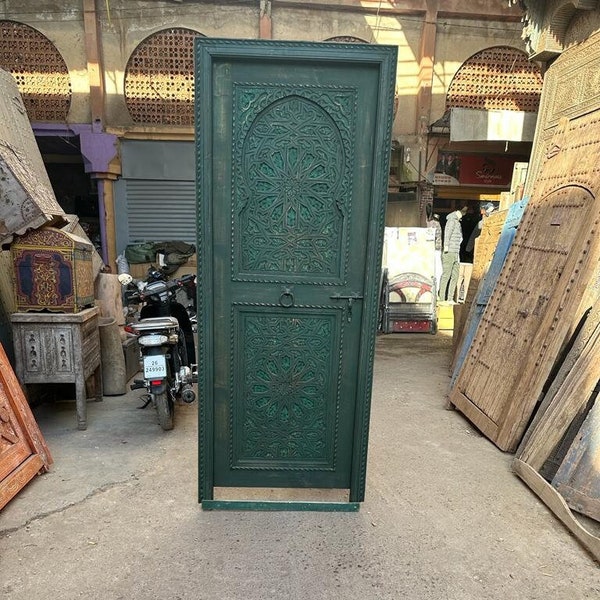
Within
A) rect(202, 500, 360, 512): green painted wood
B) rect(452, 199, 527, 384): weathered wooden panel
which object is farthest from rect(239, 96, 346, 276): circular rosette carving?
rect(452, 199, 527, 384): weathered wooden panel

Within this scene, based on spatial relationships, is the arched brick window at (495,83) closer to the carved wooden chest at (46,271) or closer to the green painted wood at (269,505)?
the carved wooden chest at (46,271)

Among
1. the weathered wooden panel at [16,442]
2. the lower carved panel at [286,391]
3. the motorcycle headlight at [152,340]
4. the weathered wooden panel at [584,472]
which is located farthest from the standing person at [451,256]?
the weathered wooden panel at [16,442]

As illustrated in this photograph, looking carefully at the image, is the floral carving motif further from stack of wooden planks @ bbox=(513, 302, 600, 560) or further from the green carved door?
stack of wooden planks @ bbox=(513, 302, 600, 560)

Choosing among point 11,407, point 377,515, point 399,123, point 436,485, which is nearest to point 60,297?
point 11,407

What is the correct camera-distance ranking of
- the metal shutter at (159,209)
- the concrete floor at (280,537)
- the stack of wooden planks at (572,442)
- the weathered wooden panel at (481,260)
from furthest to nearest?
the metal shutter at (159,209) < the weathered wooden panel at (481,260) < the stack of wooden planks at (572,442) < the concrete floor at (280,537)

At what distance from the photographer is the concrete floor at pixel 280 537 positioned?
188 cm

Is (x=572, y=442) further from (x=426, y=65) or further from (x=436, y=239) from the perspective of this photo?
(x=426, y=65)

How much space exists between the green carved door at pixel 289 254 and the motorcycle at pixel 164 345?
1.11 meters

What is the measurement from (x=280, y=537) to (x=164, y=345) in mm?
1802

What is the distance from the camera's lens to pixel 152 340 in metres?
3.25

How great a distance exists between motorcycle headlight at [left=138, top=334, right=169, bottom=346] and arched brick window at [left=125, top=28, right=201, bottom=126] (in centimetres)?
702

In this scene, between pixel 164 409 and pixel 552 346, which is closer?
pixel 552 346

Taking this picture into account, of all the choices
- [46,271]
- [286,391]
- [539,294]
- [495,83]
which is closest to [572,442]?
[539,294]

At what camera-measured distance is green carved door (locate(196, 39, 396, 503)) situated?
6.64ft
